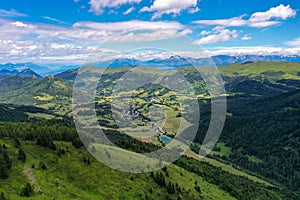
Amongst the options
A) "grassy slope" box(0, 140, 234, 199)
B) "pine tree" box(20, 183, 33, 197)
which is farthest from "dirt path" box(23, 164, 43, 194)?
"pine tree" box(20, 183, 33, 197)

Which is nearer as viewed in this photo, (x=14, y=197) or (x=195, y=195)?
(x=14, y=197)

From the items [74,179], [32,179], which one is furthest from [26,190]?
[74,179]

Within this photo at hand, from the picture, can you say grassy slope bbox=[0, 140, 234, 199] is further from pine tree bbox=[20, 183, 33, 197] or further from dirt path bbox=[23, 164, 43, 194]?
pine tree bbox=[20, 183, 33, 197]

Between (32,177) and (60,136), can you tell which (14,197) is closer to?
(32,177)

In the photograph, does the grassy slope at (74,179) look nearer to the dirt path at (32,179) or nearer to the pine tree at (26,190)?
the dirt path at (32,179)

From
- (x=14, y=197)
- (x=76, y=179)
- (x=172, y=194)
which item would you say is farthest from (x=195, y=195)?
(x=14, y=197)

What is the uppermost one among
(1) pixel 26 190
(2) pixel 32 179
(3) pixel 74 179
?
(1) pixel 26 190

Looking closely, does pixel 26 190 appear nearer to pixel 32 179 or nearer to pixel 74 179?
pixel 32 179

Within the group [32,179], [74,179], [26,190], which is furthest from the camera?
[74,179]
